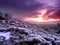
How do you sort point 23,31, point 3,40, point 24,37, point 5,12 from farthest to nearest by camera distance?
point 5,12, point 23,31, point 24,37, point 3,40

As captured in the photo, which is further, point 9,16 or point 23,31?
point 9,16

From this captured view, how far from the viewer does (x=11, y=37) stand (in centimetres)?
895

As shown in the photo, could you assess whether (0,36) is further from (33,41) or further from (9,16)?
(9,16)

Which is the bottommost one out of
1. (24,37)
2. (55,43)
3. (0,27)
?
(55,43)

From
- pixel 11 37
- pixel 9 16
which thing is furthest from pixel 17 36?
pixel 9 16

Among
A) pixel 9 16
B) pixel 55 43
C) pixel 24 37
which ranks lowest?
pixel 55 43

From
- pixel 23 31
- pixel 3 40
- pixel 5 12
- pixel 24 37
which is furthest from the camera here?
pixel 5 12

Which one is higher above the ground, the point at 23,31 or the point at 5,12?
the point at 5,12

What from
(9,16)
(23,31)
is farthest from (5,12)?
(23,31)

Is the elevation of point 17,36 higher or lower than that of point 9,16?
lower

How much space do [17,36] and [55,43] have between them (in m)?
3.07

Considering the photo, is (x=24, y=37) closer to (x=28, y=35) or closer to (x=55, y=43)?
(x=28, y=35)

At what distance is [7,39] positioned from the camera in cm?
872

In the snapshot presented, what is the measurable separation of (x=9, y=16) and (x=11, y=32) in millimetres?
4723
